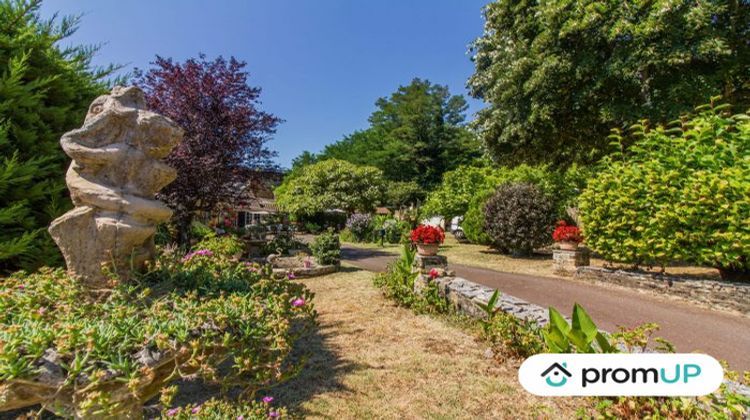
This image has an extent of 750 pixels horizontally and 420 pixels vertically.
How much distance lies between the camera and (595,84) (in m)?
11.6

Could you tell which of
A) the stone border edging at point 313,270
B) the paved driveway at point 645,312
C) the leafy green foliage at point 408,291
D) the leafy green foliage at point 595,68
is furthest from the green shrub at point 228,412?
the leafy green foliage at point 595,68

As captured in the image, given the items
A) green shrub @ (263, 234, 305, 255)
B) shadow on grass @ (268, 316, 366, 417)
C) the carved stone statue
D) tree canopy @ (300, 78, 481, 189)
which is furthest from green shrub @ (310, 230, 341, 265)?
tree canopy @ (300, 78, 481, 189)

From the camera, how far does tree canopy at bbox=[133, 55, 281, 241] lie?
28.3 ft

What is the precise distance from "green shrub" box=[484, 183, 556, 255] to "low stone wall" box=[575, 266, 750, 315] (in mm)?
3664

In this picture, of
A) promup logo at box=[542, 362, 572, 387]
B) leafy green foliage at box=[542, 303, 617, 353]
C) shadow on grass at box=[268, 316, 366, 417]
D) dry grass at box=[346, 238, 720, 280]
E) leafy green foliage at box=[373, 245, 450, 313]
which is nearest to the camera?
promup logo at box=[542, 362, 572, 387]

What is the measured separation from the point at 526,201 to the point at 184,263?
1133 cm

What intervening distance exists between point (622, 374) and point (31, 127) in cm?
640

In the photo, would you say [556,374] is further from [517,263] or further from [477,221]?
[477,221]

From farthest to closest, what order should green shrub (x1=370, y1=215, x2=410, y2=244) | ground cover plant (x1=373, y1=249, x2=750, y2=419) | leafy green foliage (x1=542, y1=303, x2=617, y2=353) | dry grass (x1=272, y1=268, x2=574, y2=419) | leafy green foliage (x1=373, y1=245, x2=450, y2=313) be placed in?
green shrub (x1=370, y1=215, x2=410, y2=244)
leafy green foliage (x1=373, y1=245, x2=450, y2=313)
dry grass (x1=272, y1=268, x2=574, y2=419)
leafy green foliage (x1=542, y1=303, x2=617, y2=353)
ground cover plant (x1=373, y1=249, x2=750, y2=419)

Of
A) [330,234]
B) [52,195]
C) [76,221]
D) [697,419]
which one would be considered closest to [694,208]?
[697,419]

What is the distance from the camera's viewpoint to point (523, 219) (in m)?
12.3

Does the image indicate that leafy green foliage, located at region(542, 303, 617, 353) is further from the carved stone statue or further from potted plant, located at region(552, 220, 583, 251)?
potted plant, located at region(552, 220, 583, 251)

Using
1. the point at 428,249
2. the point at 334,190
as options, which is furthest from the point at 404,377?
the point at 334,190

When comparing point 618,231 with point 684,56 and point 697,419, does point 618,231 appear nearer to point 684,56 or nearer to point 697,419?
Result: point 684,56
